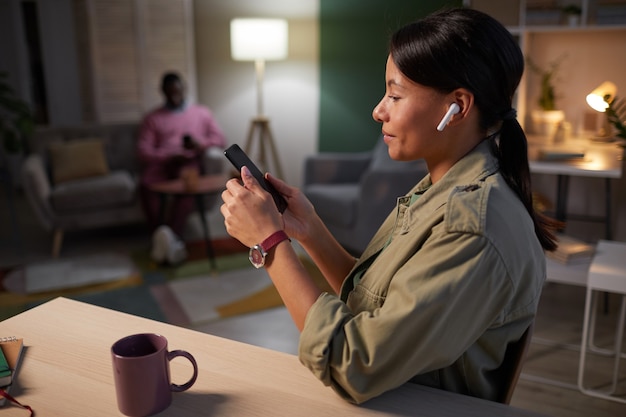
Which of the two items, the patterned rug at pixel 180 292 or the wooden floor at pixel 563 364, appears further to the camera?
the patterned rug at pixel 180 292

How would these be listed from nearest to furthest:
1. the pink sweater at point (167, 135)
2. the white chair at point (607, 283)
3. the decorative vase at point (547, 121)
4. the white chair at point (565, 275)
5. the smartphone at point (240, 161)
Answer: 1. the smartphone at point (240, 161)
2. the white chair at point (607, 283)
3. the white chair at point (565, 275)
4. the decorative vase at point (547, 121)
5. the pink sweater at point (167, 135)

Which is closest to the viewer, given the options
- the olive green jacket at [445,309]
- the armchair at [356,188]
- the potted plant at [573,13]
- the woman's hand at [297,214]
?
the olive green jacket at [445,309]

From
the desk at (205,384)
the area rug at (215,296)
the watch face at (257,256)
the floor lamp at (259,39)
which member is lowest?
the area rug at (215,296)

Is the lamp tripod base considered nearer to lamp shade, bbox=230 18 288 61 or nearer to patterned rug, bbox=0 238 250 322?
lamp shade, bbox=230 18 288 61

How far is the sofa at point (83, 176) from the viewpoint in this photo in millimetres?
4062

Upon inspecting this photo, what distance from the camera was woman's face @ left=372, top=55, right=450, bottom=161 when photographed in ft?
3.25

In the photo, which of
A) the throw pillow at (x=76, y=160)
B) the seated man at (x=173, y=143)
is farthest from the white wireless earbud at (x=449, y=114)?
the throw pillow at (x=76, y=160)

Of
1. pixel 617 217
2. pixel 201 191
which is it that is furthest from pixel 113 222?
pixel 617 217

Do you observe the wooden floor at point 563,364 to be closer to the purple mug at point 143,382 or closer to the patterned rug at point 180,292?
the patterned rug at point 180,292

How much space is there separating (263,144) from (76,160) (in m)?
1.43

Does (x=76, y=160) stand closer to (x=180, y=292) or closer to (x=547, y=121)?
(x=180, y=292)

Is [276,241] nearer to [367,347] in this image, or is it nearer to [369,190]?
[367,347]

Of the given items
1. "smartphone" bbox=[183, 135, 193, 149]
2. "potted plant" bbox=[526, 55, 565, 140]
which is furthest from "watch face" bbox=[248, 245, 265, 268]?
"smartphone" bbox=[183, 135, 193, 149]

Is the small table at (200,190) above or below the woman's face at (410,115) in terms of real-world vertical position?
below
